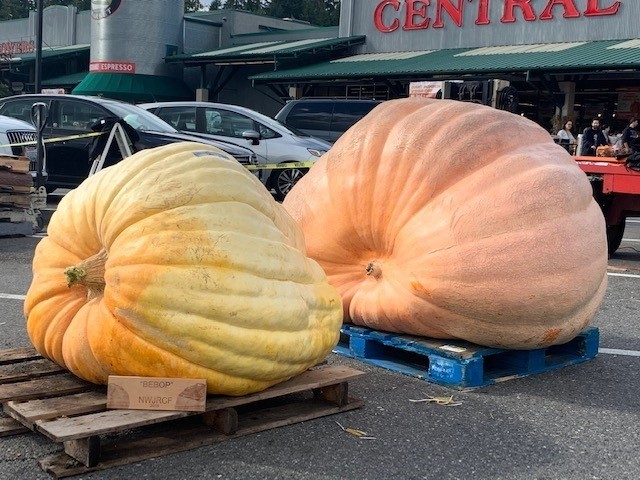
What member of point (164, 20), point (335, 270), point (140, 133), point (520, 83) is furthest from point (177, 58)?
point (335, 270)

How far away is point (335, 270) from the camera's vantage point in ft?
17.7

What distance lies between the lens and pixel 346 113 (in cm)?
1745

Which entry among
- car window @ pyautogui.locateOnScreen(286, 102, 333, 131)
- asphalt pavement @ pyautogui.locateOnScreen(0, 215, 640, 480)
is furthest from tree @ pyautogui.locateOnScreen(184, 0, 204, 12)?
asphalt pavement @ pyautogui.locateOnScreen(0, 215, 640, 480)

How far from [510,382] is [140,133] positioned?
27.7 ft

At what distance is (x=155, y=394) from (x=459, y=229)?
2.02m

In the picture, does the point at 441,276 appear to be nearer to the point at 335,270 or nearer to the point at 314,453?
the point at 335,270

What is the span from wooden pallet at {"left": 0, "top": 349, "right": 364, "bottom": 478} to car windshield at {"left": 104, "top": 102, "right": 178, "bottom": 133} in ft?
27.0

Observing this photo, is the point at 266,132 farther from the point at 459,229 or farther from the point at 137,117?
the point at 459,229

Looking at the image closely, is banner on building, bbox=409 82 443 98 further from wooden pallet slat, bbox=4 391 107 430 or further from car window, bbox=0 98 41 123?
wooden pallet slat, bbox=4 391 107 430

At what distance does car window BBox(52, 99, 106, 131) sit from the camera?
→ 12844 mm

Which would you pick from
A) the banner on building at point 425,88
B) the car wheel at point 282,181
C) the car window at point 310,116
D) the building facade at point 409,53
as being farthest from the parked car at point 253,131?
the banner on building at point 425,88

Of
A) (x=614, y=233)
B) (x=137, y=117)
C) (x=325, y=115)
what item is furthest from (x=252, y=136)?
(x=614, y=233)

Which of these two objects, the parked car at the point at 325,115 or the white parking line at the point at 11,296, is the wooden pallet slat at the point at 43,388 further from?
the parked car at the point at 325,115

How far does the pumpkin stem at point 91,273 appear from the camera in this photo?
12.4 feet
